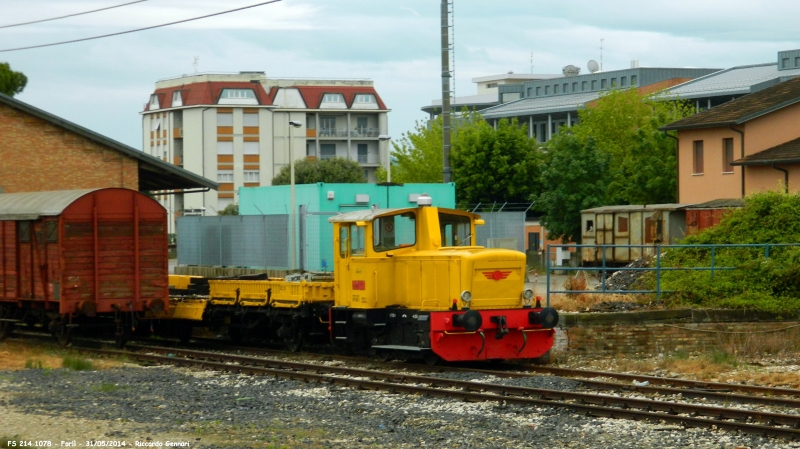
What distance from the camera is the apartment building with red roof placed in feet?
293

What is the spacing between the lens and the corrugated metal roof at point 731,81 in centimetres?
8501

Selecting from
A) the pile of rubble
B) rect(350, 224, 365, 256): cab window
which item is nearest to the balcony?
the pile of rubble

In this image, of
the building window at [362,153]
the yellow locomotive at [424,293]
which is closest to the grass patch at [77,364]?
the yellow locomotive at [424,293]

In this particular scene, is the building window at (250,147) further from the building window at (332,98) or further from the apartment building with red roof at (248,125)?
the building window at (332,98)

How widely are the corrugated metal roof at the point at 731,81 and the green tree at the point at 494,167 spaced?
30.3m

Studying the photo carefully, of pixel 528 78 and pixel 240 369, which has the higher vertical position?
pixel 528 78

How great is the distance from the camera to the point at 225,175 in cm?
8956

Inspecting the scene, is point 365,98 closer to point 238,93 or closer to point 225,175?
point 238,93

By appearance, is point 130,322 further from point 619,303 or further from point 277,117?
point 277,117

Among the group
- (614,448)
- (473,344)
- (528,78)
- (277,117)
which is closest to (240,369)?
(473,344)

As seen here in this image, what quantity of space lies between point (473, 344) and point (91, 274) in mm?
7669

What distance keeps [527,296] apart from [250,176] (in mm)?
74864

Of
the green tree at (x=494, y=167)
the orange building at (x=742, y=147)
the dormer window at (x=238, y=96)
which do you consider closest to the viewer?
the orange building at (x=742, y=147)

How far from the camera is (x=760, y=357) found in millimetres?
18641
